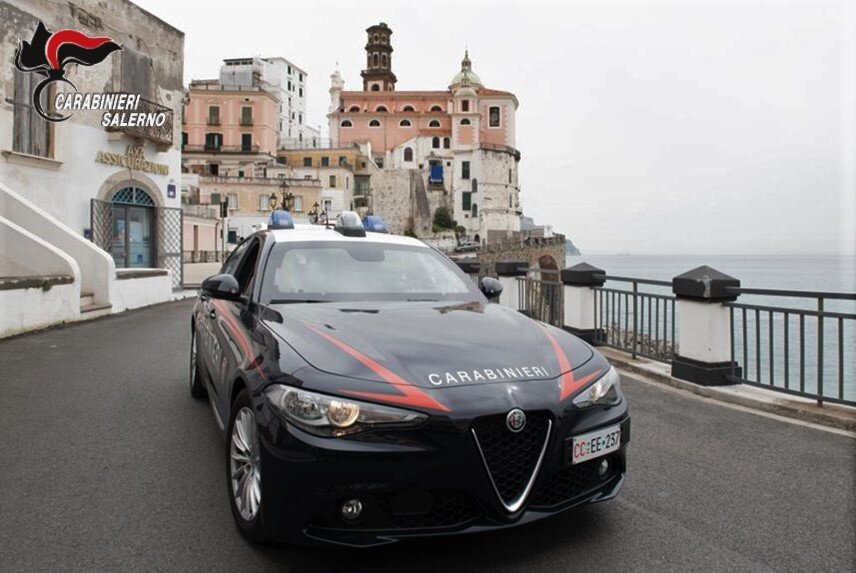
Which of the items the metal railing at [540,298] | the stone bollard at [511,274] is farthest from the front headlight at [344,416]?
the stone bollard at [511,274]

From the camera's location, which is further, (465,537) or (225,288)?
(225,288)

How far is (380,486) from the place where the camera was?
8.28 feet

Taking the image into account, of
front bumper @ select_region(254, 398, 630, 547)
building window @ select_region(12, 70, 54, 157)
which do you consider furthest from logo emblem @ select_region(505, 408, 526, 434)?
building window @ select_region(12, 70, 54, 157)

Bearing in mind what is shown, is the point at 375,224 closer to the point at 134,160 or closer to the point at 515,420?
the point at 515,420

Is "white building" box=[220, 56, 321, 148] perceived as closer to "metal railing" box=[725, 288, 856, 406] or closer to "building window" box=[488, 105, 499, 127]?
"building window" box=[488, 105, 499, 127]

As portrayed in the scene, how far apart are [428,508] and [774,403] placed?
4579mm

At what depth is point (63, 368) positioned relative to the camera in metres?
7.82

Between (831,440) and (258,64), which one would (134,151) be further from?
(258,64)

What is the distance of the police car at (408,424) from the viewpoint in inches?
100

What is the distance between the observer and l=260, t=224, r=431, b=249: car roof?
451 centimetres

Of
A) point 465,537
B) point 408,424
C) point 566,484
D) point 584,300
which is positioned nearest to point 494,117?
point 584,300

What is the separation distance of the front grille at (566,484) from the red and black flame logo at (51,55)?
18.3m

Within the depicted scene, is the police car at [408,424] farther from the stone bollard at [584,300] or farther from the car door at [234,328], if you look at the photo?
the stone bollard at [584,300]

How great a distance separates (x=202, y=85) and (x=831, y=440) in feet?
267
